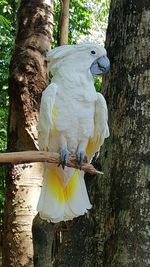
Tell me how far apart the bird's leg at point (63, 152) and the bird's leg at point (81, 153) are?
0.05m

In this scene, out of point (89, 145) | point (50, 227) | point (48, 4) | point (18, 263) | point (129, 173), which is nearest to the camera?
point (89, 145)

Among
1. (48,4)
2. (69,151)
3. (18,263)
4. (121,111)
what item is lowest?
(18,263)

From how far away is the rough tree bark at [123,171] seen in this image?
2410 millimetres

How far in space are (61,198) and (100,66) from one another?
58 cm

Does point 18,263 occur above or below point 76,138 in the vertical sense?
below

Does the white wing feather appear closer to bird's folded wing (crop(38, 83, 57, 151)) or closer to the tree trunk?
bird's folded wing (crop(38, 83, 57, 151))

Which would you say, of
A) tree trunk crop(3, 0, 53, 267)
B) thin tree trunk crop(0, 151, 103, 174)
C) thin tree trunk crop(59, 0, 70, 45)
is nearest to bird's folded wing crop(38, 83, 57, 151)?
thin tree trunk crop(0, 151, 103, 174)

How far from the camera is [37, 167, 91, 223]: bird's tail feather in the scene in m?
1.93

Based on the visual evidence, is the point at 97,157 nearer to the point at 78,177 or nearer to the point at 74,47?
the point at 78,177

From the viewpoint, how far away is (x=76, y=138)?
2025mm

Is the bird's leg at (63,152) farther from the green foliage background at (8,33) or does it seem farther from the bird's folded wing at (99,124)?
the green foliage background at (8,33)

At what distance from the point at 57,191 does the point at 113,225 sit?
0.63m

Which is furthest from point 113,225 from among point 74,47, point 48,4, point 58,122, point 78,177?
point 48,4

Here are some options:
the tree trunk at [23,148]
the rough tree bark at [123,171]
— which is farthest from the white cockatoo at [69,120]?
the tree trunk at [23,148]
